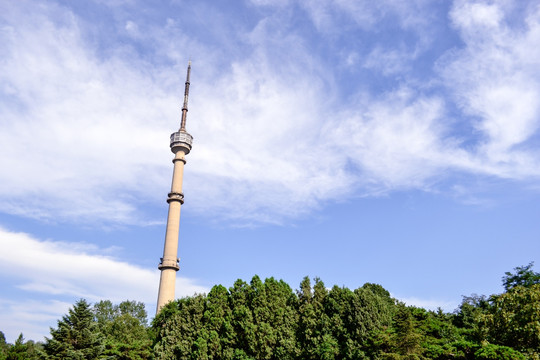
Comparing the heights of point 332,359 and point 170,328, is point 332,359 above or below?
below

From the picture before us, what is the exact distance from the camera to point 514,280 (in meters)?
47.2

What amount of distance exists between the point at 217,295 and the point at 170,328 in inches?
207

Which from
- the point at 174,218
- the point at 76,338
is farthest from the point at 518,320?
the point at 174,218

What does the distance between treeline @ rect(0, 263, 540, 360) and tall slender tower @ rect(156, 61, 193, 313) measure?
20.3 metres

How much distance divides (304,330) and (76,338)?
1813 cm

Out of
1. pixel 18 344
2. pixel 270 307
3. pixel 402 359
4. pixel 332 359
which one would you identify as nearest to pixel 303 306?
pixel 270 307

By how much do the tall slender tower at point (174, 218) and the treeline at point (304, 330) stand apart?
20303 mm

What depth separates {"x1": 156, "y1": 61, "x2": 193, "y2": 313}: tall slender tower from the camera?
65.2 metres

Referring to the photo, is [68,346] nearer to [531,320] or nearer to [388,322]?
[388,322]

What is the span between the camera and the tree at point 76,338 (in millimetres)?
31344

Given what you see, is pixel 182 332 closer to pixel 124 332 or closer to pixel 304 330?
pixel 304 330

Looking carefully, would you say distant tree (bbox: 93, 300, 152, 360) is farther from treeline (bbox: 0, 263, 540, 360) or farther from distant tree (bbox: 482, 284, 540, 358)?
distant tree (bbox: 482, 284, 540, 358)

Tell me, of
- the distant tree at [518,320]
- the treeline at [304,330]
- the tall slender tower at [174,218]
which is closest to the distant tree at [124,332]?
the treeline at [304,330]

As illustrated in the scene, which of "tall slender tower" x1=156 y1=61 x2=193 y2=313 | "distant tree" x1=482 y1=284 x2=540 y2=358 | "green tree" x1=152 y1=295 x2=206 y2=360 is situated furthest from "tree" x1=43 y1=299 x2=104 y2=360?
"distant tree" x1=482 y1=284 x2=540 y2=358
